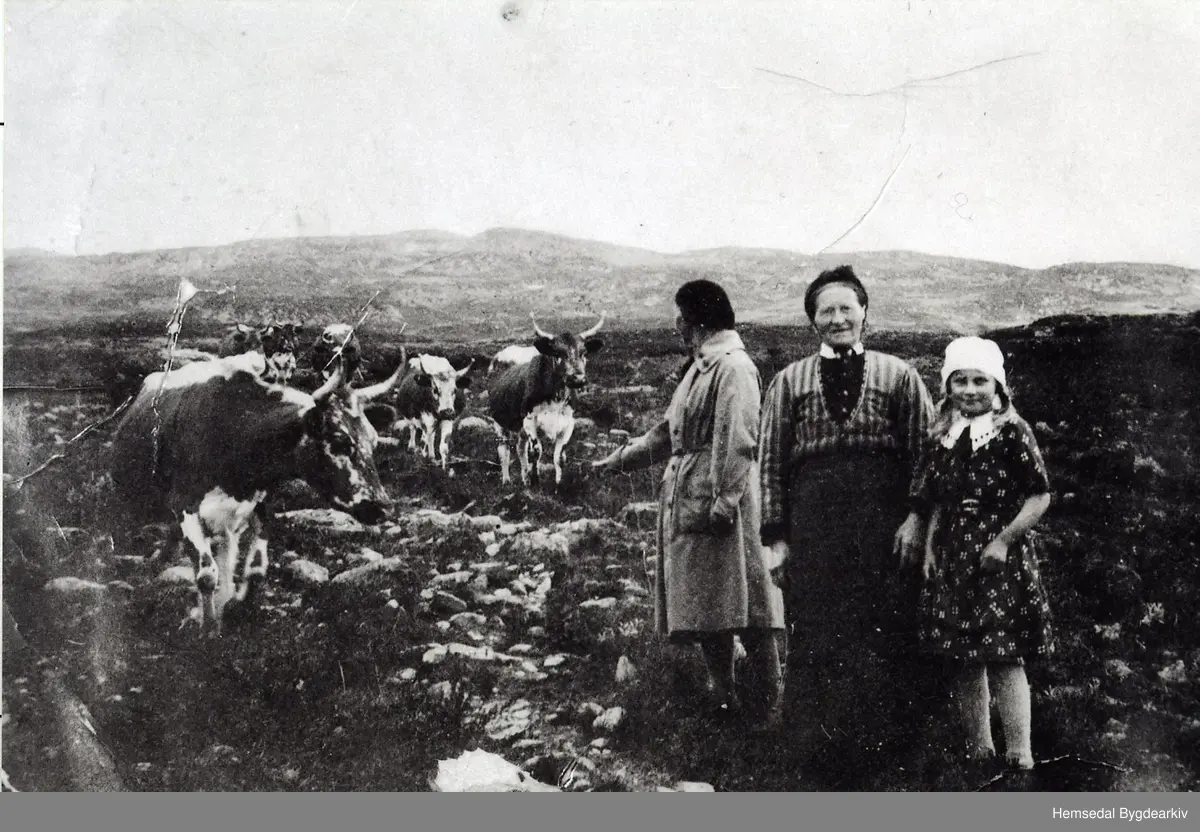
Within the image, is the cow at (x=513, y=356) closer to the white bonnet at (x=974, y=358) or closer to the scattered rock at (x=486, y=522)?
the scattered rock at (x=486, y=522)

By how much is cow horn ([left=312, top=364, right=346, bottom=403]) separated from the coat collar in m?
1.59

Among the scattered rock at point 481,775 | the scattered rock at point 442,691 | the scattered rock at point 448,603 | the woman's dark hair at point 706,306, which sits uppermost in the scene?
the woman's dark hair at point 706,306

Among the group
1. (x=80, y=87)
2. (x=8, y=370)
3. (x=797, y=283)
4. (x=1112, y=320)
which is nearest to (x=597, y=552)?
(x=797, y=283)

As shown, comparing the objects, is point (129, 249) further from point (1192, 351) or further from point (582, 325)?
point (1192, 351)

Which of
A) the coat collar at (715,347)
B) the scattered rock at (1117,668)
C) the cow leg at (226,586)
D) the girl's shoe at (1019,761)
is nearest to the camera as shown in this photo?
the girl's shoe at (1019,761)

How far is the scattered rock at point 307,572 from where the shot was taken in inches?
189

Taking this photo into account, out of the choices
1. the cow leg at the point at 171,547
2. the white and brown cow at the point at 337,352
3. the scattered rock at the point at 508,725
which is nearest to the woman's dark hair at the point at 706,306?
the white and brown cow at the point at 337,352

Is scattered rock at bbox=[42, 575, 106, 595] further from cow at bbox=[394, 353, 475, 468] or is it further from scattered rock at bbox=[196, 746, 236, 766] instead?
cow at bbox=[394, 353, 475, 468]

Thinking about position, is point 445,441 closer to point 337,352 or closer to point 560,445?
point 560,445

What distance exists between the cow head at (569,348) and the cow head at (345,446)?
0.72m

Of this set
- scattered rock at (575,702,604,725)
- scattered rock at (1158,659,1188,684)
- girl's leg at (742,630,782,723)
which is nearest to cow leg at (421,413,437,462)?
scattered rock at (575,702,604,725)

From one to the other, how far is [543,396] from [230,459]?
1.42 m

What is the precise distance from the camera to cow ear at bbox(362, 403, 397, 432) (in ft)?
16.1

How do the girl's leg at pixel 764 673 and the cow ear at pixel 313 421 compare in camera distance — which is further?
the cow ear at pixel 313 421
